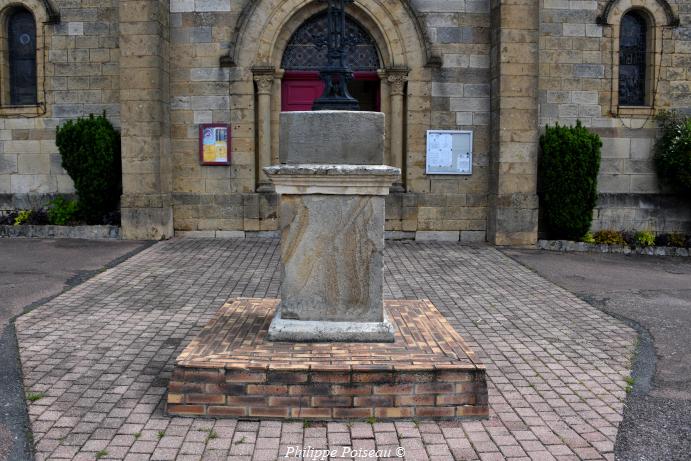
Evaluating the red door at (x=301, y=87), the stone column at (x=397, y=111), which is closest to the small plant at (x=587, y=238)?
the stone column at (x=397, y=111)

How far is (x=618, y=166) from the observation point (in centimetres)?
1291

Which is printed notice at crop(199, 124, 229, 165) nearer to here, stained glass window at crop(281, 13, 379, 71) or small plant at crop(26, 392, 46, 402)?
stained glass window at crop(281, 13, 379, 71)

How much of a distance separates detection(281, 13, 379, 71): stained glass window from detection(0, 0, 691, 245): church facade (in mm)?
27

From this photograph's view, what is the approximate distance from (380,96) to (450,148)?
1699mm

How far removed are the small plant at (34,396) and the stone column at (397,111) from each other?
8620mm

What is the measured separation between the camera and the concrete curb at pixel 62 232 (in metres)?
12.1

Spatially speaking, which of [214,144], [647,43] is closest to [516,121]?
[647,43]

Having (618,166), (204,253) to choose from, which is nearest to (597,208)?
(618,166)

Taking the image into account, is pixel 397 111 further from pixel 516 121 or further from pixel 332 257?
pixel 332 257

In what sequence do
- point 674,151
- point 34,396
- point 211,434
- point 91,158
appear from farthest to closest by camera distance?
point 674,151
point 91,158
point 34,396
point 211,434

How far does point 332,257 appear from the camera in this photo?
486 centimetres

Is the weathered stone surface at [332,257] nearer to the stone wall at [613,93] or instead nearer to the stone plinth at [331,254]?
the stone plinth at [331,254]

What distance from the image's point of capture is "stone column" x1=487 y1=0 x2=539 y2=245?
1174 cm

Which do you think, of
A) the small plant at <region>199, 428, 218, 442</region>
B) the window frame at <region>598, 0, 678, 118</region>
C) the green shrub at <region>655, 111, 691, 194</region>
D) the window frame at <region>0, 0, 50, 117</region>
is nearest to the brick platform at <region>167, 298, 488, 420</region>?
the small plant at <region>199, 428, 218, 442</region>
